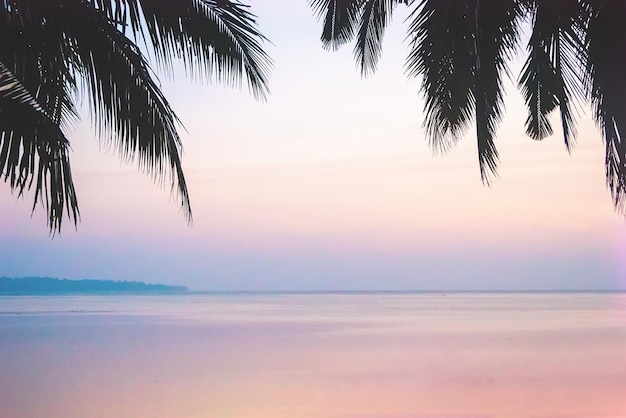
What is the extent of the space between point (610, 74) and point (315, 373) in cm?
664

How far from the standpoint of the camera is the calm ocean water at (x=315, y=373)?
8.22 metres

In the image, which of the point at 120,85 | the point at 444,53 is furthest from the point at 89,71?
the point at 444,53

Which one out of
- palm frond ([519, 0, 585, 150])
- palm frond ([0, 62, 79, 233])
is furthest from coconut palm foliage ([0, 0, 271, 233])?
palm frond ([519, 0, 585, 150])

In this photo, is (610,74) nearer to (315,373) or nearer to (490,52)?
(490,52)

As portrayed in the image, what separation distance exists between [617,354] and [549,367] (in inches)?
87.0

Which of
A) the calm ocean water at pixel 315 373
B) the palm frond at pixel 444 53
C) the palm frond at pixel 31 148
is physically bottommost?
the calm ocean water at pixel 315 373

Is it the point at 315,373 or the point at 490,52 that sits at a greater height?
the point at 490,52

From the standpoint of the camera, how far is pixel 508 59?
6.18 m

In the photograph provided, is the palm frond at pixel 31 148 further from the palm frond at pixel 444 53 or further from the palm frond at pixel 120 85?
the palm frond at pixel 444 53

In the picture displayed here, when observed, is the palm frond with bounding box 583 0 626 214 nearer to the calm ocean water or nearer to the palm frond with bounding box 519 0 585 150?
the palm frond with bounding box 519 0 585 150

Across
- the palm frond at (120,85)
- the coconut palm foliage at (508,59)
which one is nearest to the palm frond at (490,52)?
the coconut palm foliage at (508,59)

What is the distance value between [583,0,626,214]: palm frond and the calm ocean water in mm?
3376

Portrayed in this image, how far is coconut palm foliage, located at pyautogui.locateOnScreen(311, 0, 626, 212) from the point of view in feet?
16.7

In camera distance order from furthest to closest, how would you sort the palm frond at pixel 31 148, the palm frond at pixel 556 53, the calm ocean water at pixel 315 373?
1. the calm ocean water at pixel 315 373
2. the palm frond at pixel 556 53
3. the palm frond at pixel 31 148
